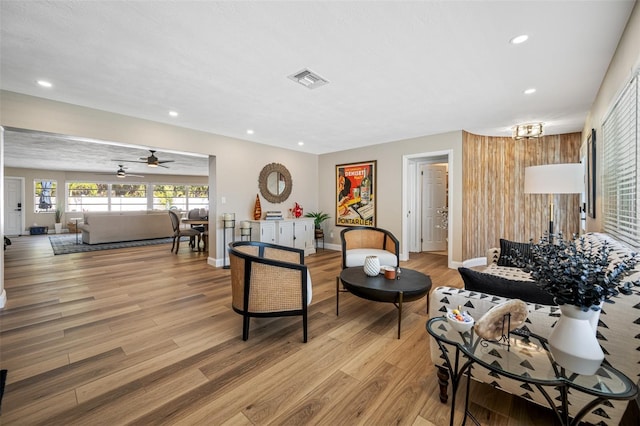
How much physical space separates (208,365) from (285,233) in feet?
12.3

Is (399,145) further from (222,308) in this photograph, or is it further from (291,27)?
(222,308)

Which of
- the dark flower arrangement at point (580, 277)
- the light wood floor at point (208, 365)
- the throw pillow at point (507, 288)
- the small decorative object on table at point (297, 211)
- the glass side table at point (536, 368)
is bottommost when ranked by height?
the light wood floor at point (208, 365)

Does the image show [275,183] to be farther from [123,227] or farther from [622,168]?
[622,168]

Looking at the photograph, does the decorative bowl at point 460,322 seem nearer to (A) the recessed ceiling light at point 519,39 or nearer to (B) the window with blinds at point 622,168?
(B) the window with blinds at point 622,168

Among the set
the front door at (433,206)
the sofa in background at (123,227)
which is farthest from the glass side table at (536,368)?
the sofa in background at (123,227)

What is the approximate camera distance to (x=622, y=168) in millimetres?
2070

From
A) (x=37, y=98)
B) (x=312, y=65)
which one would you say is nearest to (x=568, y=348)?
(x=312, y=65)

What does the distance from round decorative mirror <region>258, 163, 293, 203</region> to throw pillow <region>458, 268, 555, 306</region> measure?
182 inches

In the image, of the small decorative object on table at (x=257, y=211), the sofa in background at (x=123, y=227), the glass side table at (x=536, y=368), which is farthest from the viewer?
the sofa in background at (x=123, y=227)

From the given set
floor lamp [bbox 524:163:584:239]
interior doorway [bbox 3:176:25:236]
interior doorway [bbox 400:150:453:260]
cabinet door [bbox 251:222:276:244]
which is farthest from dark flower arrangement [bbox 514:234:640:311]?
interior doorway [bbox 3:176:25:236]

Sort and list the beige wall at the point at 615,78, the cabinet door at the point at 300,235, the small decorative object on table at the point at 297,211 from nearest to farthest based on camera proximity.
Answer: the beige wall at the point at 615,78 < the cabinet door at the point at 300,235 < the small decorative object on table at the point at 297,211

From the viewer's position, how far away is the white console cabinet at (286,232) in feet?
17.3

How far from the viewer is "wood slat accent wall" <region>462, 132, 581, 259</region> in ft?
15.8

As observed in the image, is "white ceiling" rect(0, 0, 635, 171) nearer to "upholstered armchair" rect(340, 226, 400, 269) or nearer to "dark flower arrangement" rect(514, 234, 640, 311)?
"dark flower arrangement" rect(514, 234, 640, 311)
